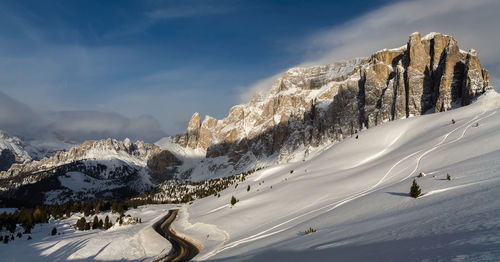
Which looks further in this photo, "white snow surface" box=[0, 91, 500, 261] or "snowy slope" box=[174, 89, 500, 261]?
"white snow surface" box=[0, 91, 500, 261]

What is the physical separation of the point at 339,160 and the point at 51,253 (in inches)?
1851

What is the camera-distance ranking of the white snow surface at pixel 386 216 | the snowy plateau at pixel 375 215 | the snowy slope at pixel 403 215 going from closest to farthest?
the snowy slope at pixel 403 215 < the white snow surface at pixel 386 216 < the snowy plateau at pixel 375 215

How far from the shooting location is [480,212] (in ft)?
28.8

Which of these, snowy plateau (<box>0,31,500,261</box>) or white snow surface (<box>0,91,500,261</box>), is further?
snowy plateau (<box>0,31,500,261</box>)

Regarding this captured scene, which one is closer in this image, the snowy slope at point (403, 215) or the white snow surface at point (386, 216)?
the snowy slope at point (403, 215)

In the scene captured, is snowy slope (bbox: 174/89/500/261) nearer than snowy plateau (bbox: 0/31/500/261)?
Yes

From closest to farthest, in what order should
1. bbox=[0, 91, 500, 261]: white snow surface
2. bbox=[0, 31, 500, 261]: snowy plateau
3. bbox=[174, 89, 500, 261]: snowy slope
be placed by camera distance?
bbox=[174, 89, 500, 261]: snowy slope
bbox=[0, 91, 500, 261]: white snow surface
bbox=[0, 31, 500, 261]: snowy plateau

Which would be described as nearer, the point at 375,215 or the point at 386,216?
the point at 386,216

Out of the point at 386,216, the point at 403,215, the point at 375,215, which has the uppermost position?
the point at 403,215

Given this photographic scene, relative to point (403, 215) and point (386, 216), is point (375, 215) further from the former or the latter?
point (403, 215)

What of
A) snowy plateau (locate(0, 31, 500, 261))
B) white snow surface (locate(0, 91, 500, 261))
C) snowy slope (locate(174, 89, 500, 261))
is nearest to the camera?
snowy slope (locate(174, 89, 500, 261))

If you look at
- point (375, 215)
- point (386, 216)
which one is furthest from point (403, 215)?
point (375, 215)

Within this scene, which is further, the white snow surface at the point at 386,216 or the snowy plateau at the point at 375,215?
the snowy plateau at the point at 375,215

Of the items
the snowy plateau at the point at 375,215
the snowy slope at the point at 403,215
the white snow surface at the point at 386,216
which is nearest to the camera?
the snowy slope at the point at 403,215
